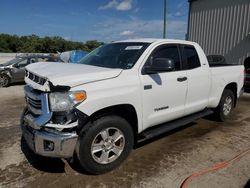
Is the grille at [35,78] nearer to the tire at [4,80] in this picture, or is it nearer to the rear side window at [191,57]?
the rear side window at [191,57]

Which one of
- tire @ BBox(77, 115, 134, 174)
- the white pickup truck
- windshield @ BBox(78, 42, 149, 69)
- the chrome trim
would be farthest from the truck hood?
tire @ BBox(77, 115, 134, 174)

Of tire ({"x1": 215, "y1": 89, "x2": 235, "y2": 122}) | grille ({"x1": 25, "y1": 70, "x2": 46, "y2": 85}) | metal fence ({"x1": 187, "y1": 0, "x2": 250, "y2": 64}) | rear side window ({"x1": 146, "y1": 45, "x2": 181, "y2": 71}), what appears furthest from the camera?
metal fence ({"x1": 187, "y1": 0, "x2": 250, "y2": 64})

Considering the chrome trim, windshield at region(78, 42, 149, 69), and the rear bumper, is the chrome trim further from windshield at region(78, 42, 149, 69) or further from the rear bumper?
windshield at region(78, 42, 149, 69)

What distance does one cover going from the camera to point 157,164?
3.59m

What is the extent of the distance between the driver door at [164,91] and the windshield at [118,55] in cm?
23

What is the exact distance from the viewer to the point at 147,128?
3783 millimetres

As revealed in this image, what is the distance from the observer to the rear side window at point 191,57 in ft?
14.5

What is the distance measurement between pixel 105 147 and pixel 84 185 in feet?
1.80

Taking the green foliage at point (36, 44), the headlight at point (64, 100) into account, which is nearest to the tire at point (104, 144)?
the headlight at point (64, 100)

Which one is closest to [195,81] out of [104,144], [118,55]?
[118,55]

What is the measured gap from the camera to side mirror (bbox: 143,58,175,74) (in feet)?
11.5

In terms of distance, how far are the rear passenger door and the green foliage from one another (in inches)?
2232

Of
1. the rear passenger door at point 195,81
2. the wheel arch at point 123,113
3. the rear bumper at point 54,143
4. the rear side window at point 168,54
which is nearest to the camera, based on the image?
the rear bumper at point 54,143

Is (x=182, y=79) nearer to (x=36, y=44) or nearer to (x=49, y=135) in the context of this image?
(x=49, y=135)
